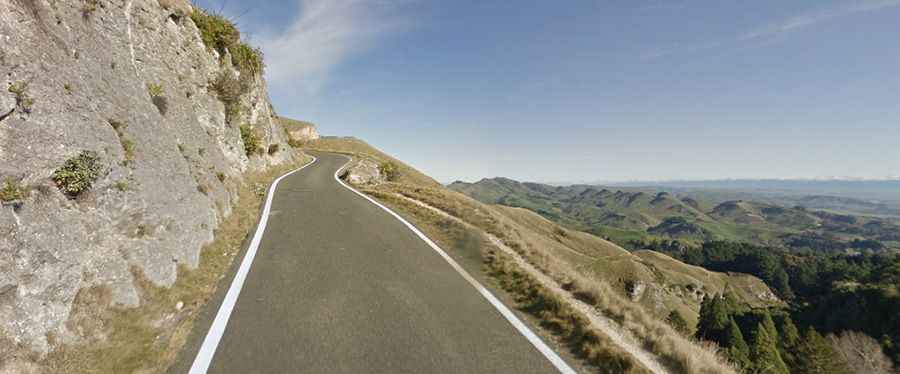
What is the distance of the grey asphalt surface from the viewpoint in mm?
4000

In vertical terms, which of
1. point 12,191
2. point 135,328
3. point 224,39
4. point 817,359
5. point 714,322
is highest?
A: point 224,39

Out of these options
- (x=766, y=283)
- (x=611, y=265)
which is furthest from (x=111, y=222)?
(x=766, y=283)

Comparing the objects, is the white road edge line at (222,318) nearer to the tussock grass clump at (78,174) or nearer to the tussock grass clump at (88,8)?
the tussock grass clump at (78,174)

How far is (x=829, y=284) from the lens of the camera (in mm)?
125688

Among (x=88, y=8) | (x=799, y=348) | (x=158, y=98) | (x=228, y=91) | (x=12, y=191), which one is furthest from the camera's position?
(x=799, y=348)

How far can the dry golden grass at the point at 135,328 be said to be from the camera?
377 cm

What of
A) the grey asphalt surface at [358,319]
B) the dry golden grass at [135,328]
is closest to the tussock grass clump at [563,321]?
the grey asphalt surface at [358,319]

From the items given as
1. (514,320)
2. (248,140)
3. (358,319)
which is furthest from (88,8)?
(248,140)

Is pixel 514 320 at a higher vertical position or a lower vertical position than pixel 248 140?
lower

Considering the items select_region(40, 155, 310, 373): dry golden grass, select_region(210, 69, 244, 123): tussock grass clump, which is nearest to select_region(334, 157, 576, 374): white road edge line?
select_region(40, 155, 310, 373): dry golden grass

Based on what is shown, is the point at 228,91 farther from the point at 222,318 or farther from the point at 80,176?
the point at 222,318

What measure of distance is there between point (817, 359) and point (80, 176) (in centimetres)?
7341

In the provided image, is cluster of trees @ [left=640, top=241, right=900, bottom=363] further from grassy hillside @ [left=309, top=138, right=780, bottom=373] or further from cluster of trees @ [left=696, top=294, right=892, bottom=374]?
grassy hillside @ [left=309, top=138, right=780, bottom=373]

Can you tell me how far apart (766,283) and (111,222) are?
208 meters
